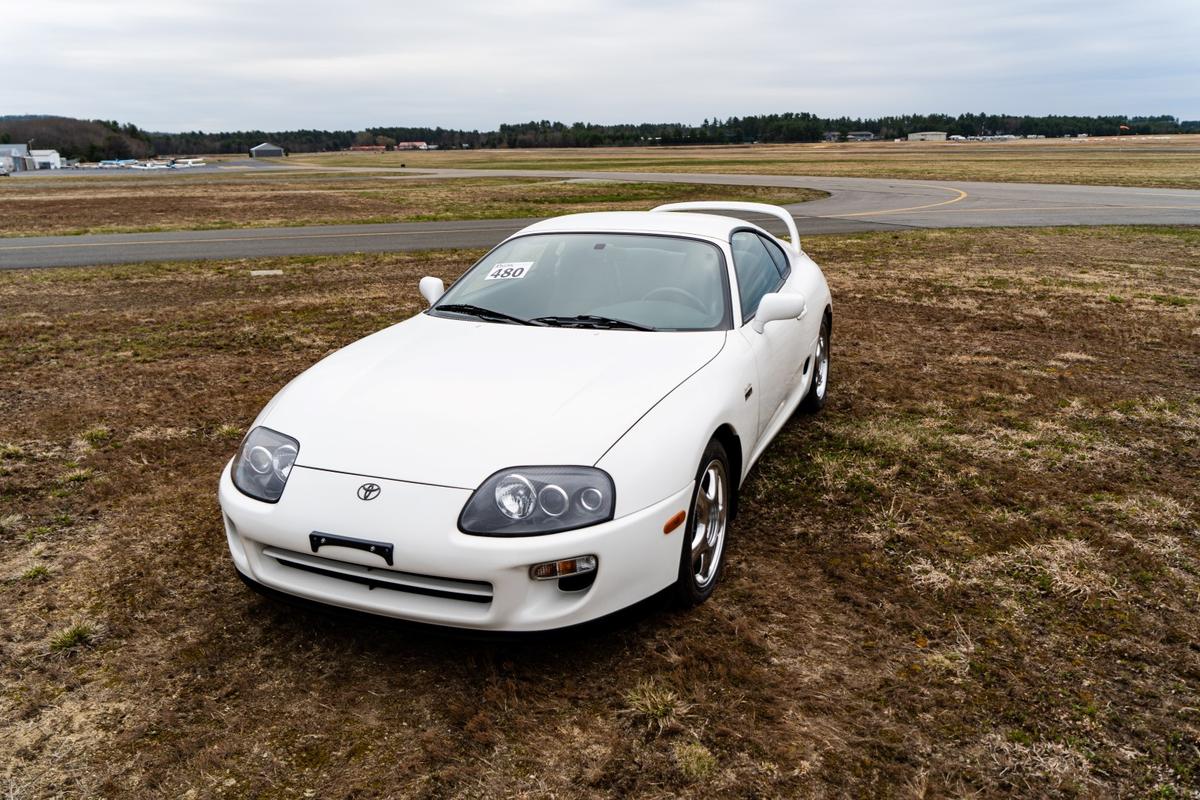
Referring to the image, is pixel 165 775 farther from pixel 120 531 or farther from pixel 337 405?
pixel 120 531

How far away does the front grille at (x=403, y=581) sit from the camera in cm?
264

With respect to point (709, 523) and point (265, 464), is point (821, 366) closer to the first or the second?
point (709, 523)

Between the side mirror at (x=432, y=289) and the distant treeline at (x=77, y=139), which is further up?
the distant treeline at (x=77, y=139)

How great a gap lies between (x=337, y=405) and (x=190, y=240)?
15.4 meters

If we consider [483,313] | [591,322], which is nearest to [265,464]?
[483,313]

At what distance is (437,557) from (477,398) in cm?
69

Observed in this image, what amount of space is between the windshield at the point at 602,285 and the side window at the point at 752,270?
0.16 metres

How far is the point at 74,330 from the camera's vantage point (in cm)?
843

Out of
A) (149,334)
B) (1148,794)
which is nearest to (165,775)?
(1148,794)

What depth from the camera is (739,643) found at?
3.10m

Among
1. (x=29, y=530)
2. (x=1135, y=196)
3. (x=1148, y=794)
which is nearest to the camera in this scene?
(x=1148, y=794)

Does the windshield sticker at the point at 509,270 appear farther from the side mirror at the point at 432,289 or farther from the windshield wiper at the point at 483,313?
the side mirror at the point at 432,289

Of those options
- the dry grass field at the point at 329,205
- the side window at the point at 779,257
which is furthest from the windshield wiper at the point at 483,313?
the dry grass field at the point at 329,205

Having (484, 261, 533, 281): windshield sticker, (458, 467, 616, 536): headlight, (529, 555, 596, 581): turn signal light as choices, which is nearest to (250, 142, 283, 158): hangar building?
(484, 261, 533, 281): windshield sticker
